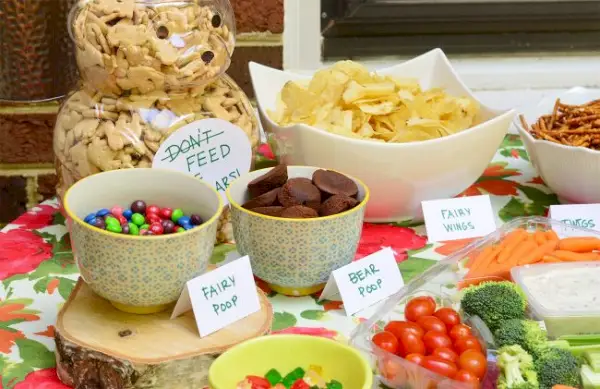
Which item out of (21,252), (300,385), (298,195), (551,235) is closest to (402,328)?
(300,385)

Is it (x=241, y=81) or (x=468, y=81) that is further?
(x=468, y=81)

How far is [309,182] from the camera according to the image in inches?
43.1

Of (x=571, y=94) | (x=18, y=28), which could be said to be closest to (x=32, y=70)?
(x=18, y=28)

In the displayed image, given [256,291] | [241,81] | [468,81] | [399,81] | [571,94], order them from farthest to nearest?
1. [468,81]
2. [241,81]
3. [571,94]
4. [399,81]
5. [256,291]

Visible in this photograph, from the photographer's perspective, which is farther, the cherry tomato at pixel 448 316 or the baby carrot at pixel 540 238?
the baby carrot at pixel 540 238

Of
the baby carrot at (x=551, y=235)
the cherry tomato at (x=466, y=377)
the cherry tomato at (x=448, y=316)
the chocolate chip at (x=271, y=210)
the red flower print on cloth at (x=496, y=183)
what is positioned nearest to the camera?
the cherry tomato at (x=466, y=377)

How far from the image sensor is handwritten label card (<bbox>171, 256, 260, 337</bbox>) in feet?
3.03

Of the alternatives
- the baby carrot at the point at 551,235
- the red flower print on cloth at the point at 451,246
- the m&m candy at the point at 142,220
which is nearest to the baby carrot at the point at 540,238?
the baby carrot at the point at 551,235

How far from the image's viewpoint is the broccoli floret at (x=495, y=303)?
928 millimetres

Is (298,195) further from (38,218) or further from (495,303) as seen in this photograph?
(38,218)

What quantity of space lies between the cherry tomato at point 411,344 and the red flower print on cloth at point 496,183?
55 centimetres

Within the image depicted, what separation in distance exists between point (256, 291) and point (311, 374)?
16 centimetres

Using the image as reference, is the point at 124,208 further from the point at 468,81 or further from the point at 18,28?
the point at 468,81

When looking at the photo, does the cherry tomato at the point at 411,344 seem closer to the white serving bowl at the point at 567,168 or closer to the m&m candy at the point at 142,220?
the m&m candy at the point at 142,220
